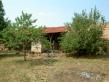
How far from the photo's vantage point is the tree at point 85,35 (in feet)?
92.3

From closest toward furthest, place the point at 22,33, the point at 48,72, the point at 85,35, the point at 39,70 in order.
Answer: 1. the point at 48,72
2. the point at 39,70
3. the point at 22,33
4. the point at 85,35

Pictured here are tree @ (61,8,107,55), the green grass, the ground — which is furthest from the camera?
tree @ (61,8,107,55)

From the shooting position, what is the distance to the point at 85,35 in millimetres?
28156

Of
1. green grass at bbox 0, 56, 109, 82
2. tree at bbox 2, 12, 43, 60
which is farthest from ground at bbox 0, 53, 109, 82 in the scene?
tree at bbox 2, 12, 43, 60

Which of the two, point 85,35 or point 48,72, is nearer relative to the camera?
point 48,72

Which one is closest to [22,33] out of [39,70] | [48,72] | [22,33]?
[22,33]

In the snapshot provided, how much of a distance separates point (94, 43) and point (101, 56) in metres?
1.89

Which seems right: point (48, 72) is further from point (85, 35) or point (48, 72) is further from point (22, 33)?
point (85, 35)

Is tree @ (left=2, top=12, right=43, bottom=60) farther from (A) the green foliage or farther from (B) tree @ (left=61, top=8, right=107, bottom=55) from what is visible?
(B) tree @ (left=61, top=8, right=107, bottom=55)

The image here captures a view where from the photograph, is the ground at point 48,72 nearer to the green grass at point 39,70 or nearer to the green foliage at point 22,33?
the green grass at point 39,70

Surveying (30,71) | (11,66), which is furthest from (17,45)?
(30,71)

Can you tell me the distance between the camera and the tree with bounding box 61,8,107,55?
2812 centimetres

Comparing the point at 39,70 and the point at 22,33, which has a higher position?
the point at 22,33

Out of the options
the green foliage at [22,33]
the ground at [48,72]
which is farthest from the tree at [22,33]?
the ground at [48,72]
